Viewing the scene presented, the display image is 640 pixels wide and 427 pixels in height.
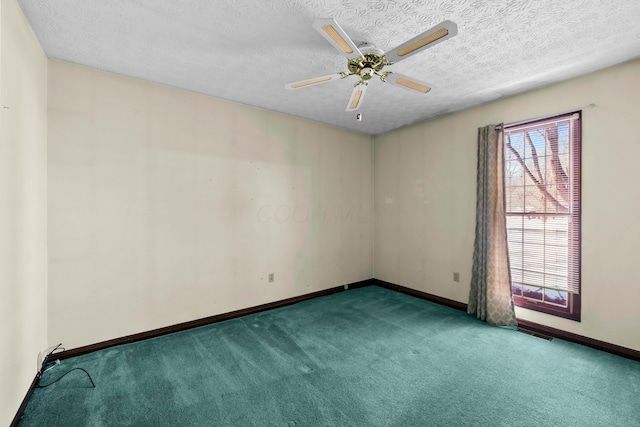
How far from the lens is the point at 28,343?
2014 mm

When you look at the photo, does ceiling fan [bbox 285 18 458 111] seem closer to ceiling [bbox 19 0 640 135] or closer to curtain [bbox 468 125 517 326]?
ceiling [bbox 19 0 640 135]

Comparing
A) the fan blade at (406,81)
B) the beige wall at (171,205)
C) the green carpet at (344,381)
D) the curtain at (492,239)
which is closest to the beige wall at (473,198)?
the curtain at (492,239)

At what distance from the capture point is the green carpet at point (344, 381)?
1843mm

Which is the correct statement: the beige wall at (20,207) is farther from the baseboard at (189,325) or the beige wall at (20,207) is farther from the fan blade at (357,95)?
the fan blade at (357,95)

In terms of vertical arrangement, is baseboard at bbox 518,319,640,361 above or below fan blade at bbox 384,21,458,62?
below

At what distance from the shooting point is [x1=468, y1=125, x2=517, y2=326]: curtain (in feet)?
10.7

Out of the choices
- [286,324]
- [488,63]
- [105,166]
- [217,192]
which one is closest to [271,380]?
[286,324]

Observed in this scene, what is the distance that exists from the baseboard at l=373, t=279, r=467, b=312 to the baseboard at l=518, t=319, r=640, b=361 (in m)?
0.71

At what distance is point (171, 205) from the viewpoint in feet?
10.1

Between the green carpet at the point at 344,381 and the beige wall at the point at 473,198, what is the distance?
59cm

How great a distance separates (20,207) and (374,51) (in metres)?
2.60

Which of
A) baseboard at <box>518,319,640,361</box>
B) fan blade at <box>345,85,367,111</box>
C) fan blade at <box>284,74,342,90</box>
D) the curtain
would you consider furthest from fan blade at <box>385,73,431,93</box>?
baseboard at <box>518,319,640,361</box>

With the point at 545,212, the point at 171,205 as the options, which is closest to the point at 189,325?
the point at 171,205

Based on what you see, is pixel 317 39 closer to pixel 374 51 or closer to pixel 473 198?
pixel 374 51
